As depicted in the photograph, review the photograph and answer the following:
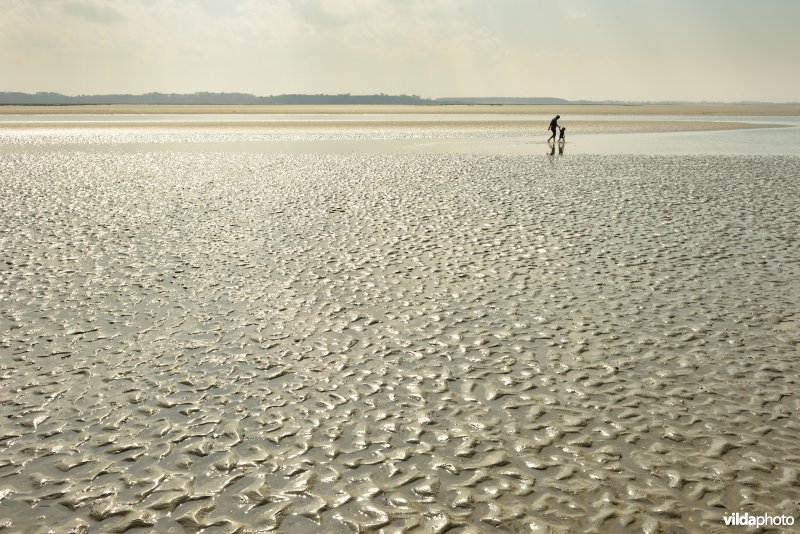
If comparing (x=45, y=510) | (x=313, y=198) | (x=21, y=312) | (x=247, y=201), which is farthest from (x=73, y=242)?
(x=45, y=510)

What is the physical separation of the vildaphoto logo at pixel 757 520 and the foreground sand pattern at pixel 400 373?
0.11 m

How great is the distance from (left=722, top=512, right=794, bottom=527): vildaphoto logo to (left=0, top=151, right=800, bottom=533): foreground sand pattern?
111 mm

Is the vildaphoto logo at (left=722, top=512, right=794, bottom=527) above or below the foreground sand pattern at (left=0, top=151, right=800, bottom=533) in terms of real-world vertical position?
below

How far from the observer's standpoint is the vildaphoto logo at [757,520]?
5.71 metres

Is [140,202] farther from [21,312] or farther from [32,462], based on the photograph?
[32,462]

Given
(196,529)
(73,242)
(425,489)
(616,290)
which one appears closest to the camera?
(196,529)

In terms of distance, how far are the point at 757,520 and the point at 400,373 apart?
15.2ft

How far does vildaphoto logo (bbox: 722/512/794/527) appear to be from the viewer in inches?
225

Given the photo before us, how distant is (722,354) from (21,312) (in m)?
11.8

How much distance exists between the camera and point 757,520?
5762mm

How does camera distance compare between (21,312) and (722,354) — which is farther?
(21,312)

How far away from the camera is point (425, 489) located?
246 inches

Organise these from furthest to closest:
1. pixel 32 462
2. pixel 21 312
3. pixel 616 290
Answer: pixel 616 290 < pixel 21 312 < pixel 32 462

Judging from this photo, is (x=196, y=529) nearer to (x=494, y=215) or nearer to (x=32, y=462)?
(x=32, y=462)
